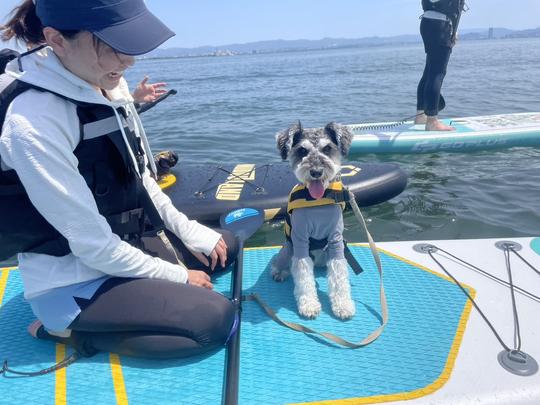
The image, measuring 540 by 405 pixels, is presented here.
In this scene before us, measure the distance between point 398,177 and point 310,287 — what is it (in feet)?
10.9

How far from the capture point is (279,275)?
3627mm

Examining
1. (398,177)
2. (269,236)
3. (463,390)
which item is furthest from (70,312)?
(398,177)

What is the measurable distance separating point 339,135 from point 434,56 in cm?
627

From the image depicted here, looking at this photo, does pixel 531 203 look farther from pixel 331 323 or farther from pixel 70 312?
pixel 70 312

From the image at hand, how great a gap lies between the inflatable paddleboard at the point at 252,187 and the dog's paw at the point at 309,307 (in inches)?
88.3

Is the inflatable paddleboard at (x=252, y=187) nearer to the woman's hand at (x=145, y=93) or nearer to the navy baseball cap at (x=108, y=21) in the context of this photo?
the woman's hand at (x=145, y=93)

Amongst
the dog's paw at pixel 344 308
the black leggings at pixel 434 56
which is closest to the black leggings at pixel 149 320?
the dog's paw at pixel 344 308

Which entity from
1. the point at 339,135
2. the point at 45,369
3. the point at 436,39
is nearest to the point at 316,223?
the point at 339,135

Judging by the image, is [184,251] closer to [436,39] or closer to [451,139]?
[451,139]

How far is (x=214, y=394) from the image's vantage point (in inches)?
95.0

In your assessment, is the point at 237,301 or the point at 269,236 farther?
the point at 269,236

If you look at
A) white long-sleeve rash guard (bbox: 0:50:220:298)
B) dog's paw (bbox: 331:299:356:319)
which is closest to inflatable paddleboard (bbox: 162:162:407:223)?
dog's paw (bbox: 331:299:356:319)

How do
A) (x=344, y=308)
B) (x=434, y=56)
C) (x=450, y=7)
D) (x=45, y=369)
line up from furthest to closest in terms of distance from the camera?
(x=434, y=56)
(x=450, y=7)
(x=344, y=308)
(x=45, y=369)

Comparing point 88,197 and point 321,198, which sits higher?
point 88,197
